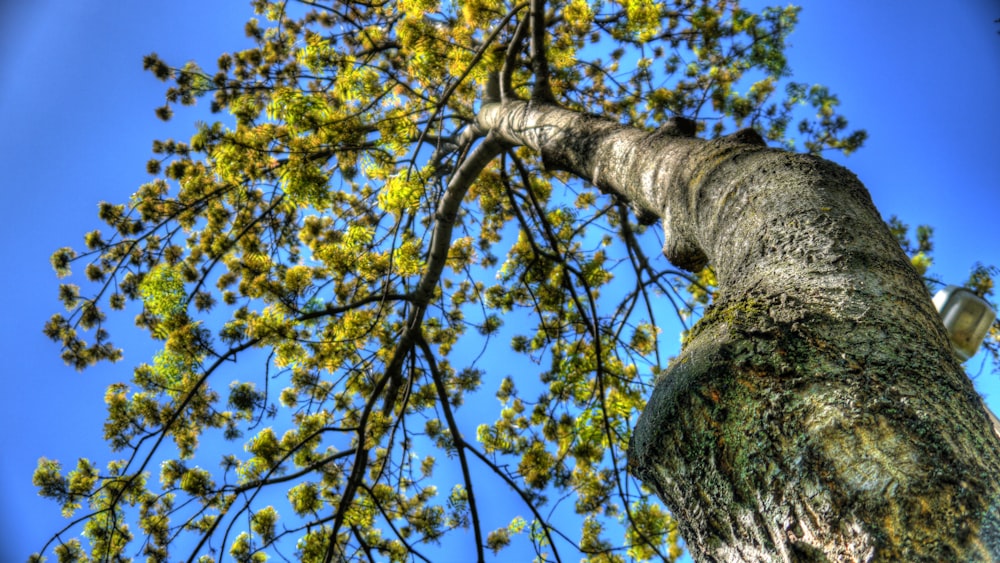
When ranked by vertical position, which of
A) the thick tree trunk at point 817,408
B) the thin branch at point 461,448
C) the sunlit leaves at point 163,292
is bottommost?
the thick tree trunk at point 817,408

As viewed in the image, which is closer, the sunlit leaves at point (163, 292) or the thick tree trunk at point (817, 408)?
the thick tree trunk at point (817, 408)

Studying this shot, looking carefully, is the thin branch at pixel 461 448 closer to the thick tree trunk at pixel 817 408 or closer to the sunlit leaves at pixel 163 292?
the sunlit leaves at pixel 163 292

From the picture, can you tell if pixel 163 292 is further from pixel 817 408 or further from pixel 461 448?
pixel 817 408

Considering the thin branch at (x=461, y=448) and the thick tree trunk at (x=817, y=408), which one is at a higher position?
the thin branch at (x=461, y=448)

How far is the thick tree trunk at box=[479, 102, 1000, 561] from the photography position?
568mm

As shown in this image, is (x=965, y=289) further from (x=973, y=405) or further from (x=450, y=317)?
(x=450, y=317)

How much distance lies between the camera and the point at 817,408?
651 millimetres

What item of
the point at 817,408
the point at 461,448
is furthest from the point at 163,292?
the point at 817,408

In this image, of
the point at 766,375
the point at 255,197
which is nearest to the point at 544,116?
the point at 766,375

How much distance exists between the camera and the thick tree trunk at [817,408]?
0.57 metres

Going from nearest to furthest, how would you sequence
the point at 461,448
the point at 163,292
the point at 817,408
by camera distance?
the point at 817,408, the point at 163,292, the point at 461,448

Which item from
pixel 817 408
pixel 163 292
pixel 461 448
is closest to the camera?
pixel 817 408

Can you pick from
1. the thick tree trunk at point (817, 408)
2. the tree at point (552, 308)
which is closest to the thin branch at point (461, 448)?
the tree at point (552, 308)

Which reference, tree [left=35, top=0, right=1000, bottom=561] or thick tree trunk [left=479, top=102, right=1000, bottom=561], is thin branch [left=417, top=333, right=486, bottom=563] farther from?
thick tree trunk [left=479, top=102, right=1000, bottom=561]
